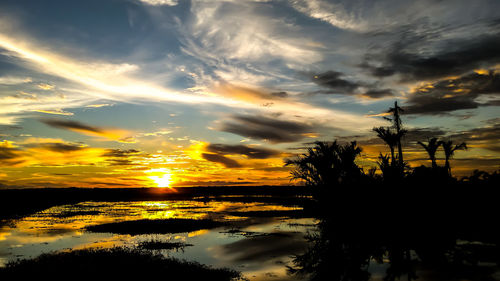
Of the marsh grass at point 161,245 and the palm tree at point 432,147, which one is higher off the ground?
the palm tree at point 432,147

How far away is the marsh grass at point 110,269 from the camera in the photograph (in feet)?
42.8

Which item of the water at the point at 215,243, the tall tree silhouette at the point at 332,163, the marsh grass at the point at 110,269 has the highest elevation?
the tall tree silhouette at the point at 332,163

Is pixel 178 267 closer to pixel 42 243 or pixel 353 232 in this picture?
pixel 42 243

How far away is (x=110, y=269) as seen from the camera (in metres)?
14.0

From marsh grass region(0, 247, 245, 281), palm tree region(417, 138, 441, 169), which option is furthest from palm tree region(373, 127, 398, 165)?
marsh grass region(0, 247, 245, 281)

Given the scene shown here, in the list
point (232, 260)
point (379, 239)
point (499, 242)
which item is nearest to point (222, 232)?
point (232, 260)

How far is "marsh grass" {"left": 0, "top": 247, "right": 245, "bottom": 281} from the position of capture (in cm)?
1305

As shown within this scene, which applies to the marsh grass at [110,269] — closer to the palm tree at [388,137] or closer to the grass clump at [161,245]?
the grass clump at [161,245]

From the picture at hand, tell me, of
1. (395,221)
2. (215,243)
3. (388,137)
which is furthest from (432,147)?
(215,243)

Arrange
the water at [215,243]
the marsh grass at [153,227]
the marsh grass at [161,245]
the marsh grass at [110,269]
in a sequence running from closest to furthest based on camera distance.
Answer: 1. the marsh grass at [110,269]
2. the water at [215,243]
3. the marsh grass at [161,245]
4. the marsh grass at [153,227]

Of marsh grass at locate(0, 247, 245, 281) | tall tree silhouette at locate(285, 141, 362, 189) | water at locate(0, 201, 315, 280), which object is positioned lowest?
water at locate(0, 201, 315, 280)

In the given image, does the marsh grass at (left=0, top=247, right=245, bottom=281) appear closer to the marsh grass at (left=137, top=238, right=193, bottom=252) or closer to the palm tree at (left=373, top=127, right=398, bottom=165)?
the marsh grass at (left=137, top=238, right=193, bottom=252)

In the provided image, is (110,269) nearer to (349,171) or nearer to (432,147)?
(349,171)

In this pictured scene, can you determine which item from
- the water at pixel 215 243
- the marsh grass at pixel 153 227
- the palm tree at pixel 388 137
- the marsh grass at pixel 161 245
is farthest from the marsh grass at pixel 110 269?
the palm tree at pixel 388 137
